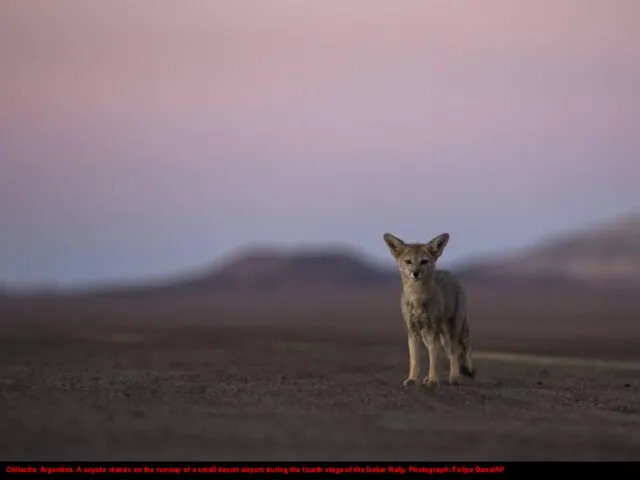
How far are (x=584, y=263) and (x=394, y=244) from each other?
63467 millimetres

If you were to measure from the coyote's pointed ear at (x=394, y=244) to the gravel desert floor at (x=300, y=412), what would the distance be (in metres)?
1.72

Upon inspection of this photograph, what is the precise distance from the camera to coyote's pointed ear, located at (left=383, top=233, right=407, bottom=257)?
45.9 ft

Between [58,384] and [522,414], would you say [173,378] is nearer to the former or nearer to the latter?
[58,384]

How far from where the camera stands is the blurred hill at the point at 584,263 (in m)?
71.9

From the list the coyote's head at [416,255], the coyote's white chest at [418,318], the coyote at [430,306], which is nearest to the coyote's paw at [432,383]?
the coyote at [430,306]

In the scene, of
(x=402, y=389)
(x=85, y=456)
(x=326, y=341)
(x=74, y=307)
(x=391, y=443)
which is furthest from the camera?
(x=74, y=307)

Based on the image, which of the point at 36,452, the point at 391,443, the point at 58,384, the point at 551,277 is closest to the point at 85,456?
the point at 36,452

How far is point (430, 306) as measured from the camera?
44.4 feet

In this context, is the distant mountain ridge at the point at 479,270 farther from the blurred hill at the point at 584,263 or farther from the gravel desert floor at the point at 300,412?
the gravel desert floor at the point at 300,412

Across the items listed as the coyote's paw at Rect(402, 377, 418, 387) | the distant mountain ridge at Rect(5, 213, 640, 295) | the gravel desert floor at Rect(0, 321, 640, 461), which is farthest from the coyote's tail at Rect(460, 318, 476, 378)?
the distant mountain ridge at Rect(5, 213, 640, 295)

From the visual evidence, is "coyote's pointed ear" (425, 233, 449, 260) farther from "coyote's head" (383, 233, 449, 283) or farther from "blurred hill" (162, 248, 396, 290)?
"blurred hill" (162, 248, 396, 290)

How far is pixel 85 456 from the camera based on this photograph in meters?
8.96

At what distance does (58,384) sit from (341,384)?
11.3 feet

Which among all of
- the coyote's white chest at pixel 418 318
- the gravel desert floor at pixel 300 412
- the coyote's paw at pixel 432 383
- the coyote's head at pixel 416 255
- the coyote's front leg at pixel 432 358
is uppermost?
the coyote's head at pixel 416 255
